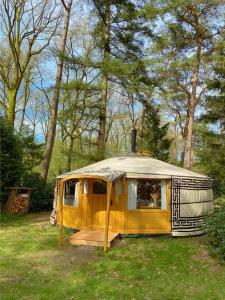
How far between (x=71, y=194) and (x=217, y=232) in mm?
4620

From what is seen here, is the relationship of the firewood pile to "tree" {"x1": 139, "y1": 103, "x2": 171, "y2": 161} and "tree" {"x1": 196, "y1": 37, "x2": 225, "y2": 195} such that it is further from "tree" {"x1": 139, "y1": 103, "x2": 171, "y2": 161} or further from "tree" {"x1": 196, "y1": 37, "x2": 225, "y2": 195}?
"tree" {"x1": 196, "y1": 37, "x2": 225, "y2": 195}

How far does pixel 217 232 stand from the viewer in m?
8.19

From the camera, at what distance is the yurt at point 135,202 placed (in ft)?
31.8

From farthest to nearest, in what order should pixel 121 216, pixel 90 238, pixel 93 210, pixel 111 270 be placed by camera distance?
1. pixel 93 210
2. pixel 121 216
3. pixel 90 238
4. pixel 111 270

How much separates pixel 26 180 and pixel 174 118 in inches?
517

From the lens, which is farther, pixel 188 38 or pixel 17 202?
pixel 188 38

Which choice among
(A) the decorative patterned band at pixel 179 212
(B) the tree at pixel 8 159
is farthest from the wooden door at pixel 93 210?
(B) the tree at pixel 8 159

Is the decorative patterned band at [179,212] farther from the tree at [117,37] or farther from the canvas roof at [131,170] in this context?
the tree at [117,37]

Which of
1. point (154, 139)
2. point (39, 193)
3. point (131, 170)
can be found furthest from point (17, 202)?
point (154, 139)

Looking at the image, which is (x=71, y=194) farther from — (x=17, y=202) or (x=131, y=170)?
(x=17, y=202)

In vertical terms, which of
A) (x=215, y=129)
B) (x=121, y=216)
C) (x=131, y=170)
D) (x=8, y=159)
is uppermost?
(x=215, y=129)

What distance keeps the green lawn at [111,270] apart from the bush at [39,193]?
468cm

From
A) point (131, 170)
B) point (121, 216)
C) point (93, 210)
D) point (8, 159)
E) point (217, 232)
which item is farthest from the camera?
point (8, 159)

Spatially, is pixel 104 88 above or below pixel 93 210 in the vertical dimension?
above
